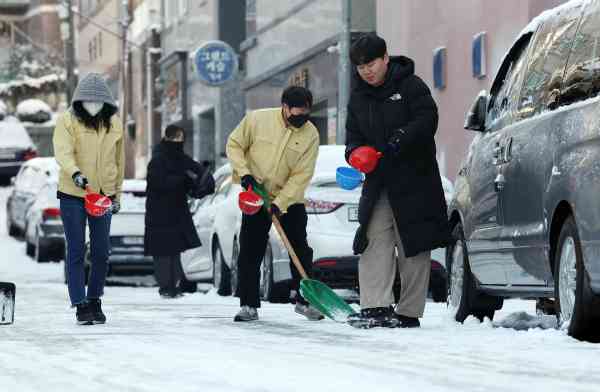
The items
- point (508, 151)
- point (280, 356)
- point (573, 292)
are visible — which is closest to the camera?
point (280, 356)

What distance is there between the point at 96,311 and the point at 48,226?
13757mm

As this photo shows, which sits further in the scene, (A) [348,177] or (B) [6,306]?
(A) [348,177]

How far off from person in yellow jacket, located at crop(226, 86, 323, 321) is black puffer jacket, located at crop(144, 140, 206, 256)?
569 centimetres

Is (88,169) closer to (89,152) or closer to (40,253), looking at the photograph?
(89,152)

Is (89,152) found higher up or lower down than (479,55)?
lower down

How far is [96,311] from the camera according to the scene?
11.7 metres

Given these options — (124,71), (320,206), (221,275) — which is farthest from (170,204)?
(124,71)

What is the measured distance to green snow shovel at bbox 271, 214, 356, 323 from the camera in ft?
38.7

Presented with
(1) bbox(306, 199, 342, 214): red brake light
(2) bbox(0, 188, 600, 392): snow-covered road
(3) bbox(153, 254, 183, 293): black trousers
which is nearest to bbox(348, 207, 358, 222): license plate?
(1) bbox(306, 199, 342, 214): red brake light

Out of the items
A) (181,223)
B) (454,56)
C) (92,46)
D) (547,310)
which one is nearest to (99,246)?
(547,310)

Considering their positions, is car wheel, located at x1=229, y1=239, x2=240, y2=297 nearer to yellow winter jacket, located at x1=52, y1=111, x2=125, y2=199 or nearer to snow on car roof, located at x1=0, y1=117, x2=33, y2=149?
yellow winter jacket, located at x1=52, y1=111, x2=125, y2=199

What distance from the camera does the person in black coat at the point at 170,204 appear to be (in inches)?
707

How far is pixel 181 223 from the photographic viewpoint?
59.4 ft

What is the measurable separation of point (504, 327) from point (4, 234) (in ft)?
84.9
